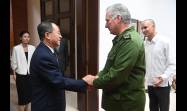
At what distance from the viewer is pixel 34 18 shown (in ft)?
16.8

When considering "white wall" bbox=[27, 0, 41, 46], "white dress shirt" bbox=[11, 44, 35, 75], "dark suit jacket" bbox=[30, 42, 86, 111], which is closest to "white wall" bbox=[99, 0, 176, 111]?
"white wall" bbox=[27, 0, 41, 46]

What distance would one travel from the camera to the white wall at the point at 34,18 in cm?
485

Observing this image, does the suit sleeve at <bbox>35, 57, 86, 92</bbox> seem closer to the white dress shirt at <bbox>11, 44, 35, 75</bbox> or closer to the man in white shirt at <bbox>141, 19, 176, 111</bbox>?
the man in white shirt at <bbox>141, 19, 176, 111</bbox>

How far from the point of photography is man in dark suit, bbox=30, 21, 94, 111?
1737 mm

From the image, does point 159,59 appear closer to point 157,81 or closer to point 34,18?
point 157,81

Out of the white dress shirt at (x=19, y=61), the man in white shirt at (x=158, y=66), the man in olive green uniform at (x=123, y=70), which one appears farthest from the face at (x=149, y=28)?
the white dress shirt at (x=19, y=61)

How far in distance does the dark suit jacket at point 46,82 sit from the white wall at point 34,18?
3.04 meters

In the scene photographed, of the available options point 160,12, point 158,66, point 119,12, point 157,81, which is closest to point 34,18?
point 160,12

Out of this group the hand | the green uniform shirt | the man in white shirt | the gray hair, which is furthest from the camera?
the man in white shirt

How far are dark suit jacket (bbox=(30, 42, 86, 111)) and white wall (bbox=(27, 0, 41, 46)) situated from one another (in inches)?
120

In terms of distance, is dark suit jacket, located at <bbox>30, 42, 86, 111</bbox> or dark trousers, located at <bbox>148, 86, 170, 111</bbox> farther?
dark trousers, located at <bbox>148, 86, 170, 111</bbox>

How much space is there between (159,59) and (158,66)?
74 millimetres

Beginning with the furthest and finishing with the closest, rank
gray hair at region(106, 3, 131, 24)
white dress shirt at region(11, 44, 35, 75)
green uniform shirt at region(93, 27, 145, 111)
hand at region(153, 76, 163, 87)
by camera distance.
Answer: white dress shirt at region(11, 44, 35, 75)
hand at region(153, 76, 163, 87)
gray hair at region(106, 3, 131, 24)
green uniform shirt at region(93, 27, 145, 111)
